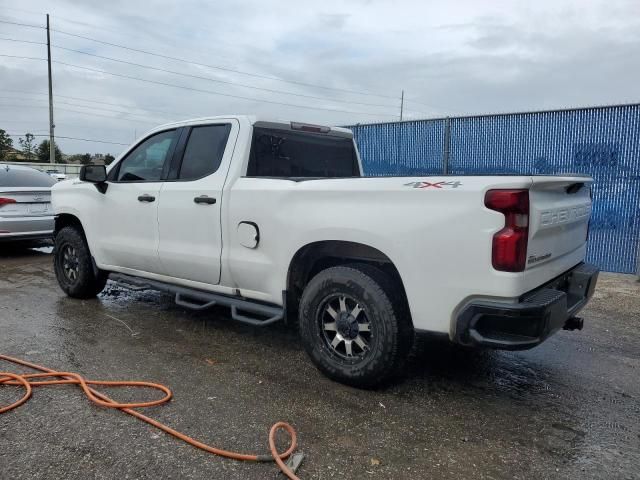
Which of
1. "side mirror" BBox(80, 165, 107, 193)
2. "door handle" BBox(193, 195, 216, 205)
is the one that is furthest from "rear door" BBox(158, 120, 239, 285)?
"side mirror" BBox(80, 165, 107, 193)

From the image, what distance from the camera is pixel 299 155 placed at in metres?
4.79

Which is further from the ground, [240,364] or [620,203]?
[620,203]

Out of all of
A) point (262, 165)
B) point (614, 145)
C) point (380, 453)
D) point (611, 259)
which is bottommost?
point (380, 453)

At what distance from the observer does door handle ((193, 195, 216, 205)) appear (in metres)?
4.28

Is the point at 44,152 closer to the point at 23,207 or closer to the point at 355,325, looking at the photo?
the point at 23,207

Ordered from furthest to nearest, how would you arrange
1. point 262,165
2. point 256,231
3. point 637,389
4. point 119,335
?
point 119,335 → point 262,165 → point 256,231 → point 637,389

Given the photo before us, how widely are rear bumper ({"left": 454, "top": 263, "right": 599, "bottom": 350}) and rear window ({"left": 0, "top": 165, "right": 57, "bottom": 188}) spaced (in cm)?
846

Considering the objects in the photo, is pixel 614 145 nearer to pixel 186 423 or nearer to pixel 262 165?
pixel 262 165

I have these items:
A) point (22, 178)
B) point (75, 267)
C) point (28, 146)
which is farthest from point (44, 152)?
point (75, 267)

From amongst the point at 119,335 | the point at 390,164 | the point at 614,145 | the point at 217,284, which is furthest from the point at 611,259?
the point at 119,335

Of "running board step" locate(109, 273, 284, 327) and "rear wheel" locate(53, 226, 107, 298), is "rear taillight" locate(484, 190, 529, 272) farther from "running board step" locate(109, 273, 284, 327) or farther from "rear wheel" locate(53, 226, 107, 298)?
"rear wheel" locate(53, 226, 107, 298)

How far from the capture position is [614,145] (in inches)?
289

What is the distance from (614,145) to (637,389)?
4746 mm

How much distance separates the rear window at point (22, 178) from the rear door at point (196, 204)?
554 cm
